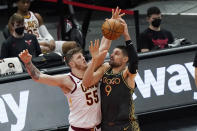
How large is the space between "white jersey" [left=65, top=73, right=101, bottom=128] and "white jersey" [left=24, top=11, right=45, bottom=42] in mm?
3370

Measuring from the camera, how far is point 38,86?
26.5ft

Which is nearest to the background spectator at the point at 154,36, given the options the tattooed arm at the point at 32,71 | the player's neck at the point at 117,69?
the player's neck at the point at 117,69

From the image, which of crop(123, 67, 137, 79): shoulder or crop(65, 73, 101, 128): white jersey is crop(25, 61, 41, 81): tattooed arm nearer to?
crop(65, 73, 101, 128): white jersey

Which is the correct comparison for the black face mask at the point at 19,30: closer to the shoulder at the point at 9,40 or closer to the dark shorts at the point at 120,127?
the shoulder at the point at 9,40

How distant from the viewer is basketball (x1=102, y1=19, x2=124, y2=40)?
6.54 metres

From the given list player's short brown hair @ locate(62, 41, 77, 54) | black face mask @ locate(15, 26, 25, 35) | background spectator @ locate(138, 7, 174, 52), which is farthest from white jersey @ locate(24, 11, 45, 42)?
background spectator @ locate(138, 7, 174, 52)

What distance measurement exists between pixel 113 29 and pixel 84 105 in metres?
0.92

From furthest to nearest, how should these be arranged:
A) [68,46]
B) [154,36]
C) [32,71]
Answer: [154,36] → [68,46] → [32,71]

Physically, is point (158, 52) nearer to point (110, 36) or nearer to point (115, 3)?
point (110, 36)

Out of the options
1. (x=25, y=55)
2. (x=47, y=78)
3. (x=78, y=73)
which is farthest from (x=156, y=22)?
(x=25, y=55)

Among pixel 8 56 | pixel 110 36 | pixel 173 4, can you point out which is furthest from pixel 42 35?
pixel 173 4

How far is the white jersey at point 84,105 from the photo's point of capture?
6496 millimetres

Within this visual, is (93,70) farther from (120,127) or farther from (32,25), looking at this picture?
(32,25)

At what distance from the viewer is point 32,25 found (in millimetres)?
9773
